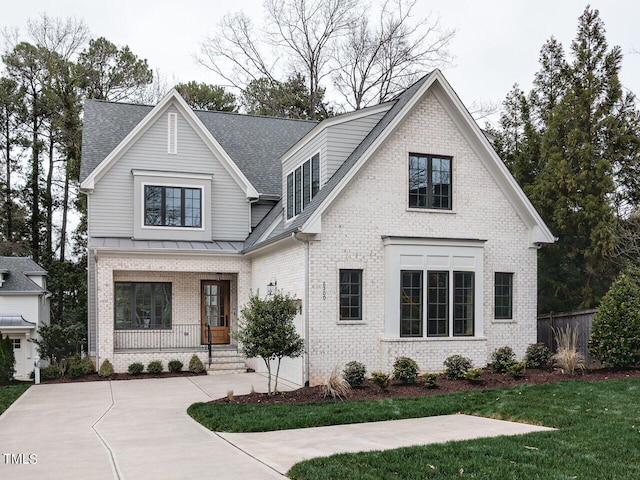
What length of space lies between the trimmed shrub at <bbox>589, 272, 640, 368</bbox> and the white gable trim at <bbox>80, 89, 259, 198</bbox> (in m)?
11.5

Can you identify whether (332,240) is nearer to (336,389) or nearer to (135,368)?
(336,389)

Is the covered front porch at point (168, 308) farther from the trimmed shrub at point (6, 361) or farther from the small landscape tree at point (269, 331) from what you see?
the small landscape tree at point (269, 331)

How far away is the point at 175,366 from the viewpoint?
741 inches

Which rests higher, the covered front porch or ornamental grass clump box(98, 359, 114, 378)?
the covered front porch

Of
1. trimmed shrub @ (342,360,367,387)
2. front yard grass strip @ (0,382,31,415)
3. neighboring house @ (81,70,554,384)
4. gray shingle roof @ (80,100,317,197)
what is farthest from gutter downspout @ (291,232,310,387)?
gray shingle roof @ (80,100,317,197)

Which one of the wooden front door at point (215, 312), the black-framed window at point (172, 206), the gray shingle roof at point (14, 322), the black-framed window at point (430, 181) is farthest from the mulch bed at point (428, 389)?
the gray shingle roof at point (14, 322)

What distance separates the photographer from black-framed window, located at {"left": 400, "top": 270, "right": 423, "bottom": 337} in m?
15.6

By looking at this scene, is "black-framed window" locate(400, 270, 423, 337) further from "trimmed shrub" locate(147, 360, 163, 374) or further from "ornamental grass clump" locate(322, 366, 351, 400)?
"trimmed shrub" locate(147, 360, 163, 374)

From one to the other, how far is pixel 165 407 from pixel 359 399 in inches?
153

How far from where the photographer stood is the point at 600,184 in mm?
20266

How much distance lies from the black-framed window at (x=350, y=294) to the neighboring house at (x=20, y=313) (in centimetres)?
1177

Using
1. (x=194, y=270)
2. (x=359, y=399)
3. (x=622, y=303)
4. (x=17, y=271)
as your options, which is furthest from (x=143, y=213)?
(x=622, y=303)

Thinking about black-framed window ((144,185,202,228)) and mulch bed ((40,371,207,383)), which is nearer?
mulch bed ((40,371,207,383))

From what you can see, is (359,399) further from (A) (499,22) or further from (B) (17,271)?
(B) (17,271)
